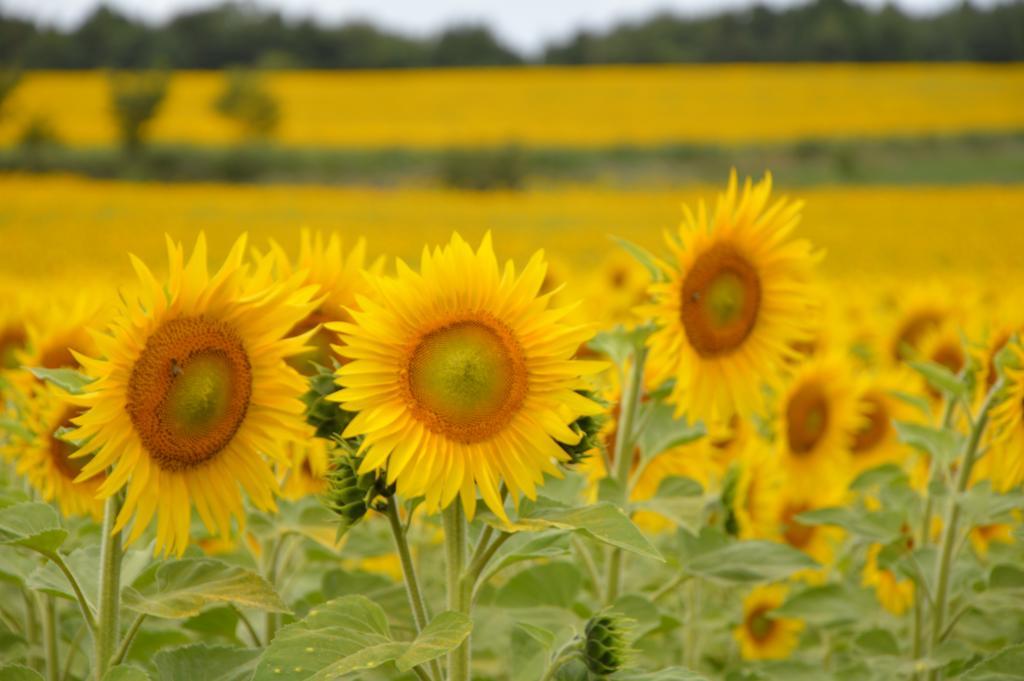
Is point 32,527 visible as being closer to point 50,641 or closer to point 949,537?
point 50,641

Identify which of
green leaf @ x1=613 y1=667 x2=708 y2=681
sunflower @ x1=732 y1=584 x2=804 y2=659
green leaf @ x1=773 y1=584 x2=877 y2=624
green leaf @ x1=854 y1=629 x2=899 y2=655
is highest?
green leaf @ x1=613 y1=667 x2=708 y2=681

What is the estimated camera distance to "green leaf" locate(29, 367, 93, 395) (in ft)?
5.71

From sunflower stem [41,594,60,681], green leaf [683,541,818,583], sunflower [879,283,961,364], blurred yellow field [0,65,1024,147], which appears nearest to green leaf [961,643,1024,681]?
green leaf [683,541,818,583]

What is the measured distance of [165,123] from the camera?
3048 centimetres

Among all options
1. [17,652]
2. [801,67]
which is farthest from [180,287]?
[801,67]

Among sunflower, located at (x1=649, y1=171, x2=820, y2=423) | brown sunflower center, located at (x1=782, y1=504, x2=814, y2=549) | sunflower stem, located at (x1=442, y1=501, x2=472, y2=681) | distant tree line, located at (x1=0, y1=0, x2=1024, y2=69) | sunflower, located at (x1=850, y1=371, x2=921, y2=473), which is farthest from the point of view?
Result: distant tree line, located at (x1=0, y1=0, x2=1024, y2=69)

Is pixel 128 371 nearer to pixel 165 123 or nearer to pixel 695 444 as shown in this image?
pixel 695 444

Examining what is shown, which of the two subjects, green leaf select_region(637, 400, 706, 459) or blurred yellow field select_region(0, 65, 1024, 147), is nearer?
green leaf select_region(637, 400, 706, 459)

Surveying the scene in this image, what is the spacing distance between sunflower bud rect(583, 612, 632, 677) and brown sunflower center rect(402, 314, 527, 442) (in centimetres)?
37

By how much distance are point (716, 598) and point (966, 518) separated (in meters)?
1.59

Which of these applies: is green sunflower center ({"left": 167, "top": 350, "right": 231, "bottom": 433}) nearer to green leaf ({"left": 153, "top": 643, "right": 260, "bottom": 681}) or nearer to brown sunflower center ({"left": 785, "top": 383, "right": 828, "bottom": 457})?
green leaf ({"left": 153, "top": 643, "right": 260, "bottom": 681})

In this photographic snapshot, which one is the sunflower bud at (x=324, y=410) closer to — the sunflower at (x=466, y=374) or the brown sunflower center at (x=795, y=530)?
the sunflower at (x=466, y=374)

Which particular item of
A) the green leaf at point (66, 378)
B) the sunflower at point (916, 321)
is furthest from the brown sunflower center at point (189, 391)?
the sunflower at point (916, 321)

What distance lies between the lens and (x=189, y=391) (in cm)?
169
